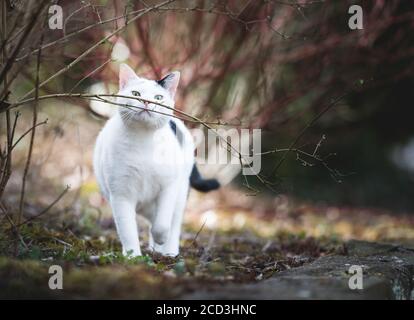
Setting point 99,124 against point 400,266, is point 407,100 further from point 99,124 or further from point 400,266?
point 400,266

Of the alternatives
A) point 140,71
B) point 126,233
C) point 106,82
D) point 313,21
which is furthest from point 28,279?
point 313,21

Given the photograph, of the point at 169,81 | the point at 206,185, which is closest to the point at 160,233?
the point at 169,81

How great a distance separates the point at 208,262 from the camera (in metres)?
3.21

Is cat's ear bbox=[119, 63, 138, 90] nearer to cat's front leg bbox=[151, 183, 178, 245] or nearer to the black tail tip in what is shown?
cat's front leg bbox=[151, 183, 178, 245]

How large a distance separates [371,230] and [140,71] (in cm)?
289

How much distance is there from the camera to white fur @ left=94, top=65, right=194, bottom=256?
3.38 metres

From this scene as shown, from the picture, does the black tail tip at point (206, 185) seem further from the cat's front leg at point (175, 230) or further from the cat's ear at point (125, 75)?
the cat's ear at point (125, 75)

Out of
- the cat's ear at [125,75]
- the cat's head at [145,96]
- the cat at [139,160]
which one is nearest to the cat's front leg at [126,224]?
the cat at [139,160]

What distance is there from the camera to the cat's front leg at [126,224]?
3.40m

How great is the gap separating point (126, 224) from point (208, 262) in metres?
0.55

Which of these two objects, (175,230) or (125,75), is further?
(175,230)

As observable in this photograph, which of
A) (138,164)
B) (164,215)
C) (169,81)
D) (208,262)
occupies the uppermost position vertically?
(169,81)

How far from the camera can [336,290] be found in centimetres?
234

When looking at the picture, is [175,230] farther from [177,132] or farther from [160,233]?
[177,132]
